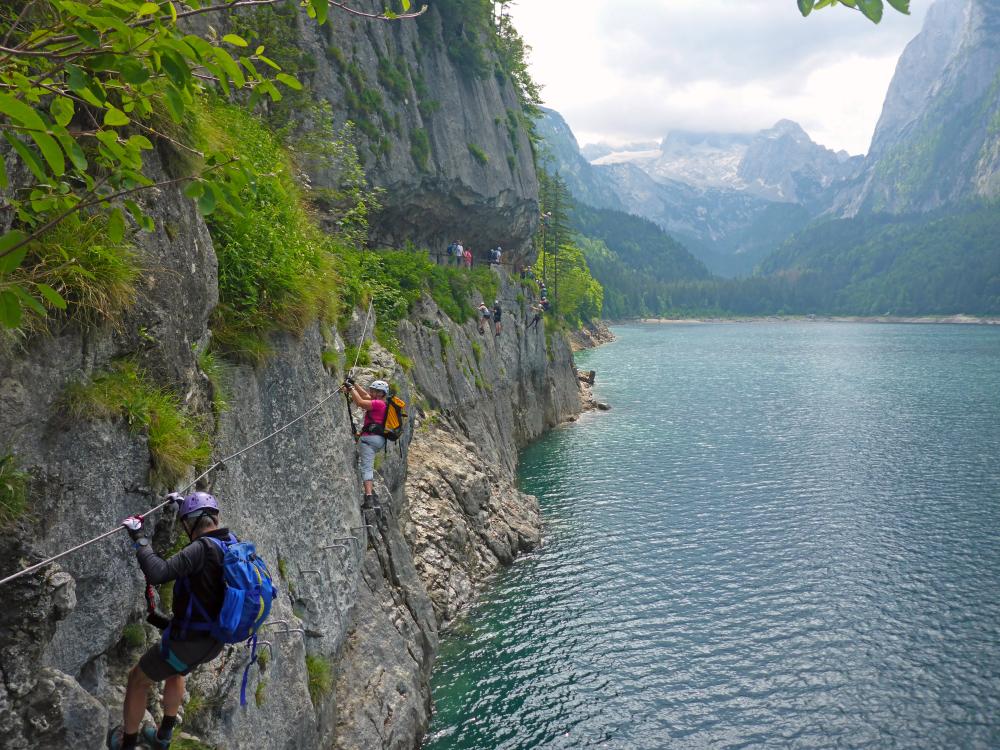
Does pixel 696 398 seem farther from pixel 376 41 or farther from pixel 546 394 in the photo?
pixel 376 41

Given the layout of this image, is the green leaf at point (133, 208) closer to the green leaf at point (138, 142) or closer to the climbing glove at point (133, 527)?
the green leaf at point (138, 142)

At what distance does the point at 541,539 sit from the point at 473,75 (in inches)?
1479

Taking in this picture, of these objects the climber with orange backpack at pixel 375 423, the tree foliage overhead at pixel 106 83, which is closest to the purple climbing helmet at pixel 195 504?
the tree foliage overhead at pixel 106 83

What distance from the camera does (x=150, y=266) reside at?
9.20 meters

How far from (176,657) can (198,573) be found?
3.36 ft

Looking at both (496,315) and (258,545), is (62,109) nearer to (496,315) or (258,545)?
(258,545)

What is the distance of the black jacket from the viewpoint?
6949mm

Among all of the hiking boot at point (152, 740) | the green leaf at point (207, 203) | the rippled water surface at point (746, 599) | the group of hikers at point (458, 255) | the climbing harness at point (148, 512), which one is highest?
the group of hikers at point (458, 255)

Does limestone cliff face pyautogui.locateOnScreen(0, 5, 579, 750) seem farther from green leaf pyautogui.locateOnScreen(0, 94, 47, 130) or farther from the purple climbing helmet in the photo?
green leaf pyautogui.locateOnScreen(0, 94, 47, 130)

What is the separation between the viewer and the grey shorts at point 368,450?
54.3 feet

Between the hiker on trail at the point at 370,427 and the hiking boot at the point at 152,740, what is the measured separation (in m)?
8.94

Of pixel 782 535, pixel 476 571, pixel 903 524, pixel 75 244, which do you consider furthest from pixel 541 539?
pixel 75 244

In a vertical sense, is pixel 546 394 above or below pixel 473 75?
below

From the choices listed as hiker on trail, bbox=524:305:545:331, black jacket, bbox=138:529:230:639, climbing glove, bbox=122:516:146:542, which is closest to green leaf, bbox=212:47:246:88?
climbing glove, bbox=122:516:146:542
